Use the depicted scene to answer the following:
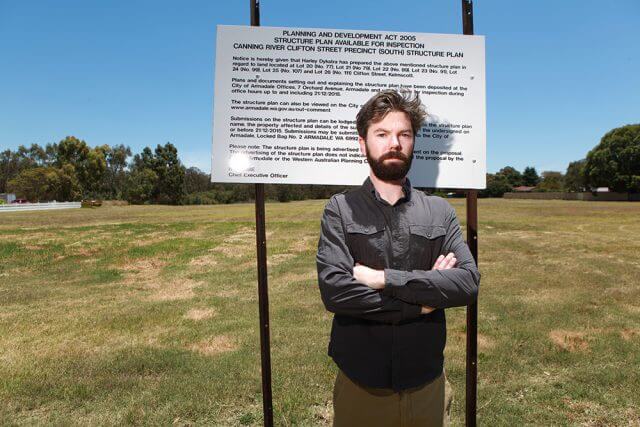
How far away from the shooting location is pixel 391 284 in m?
2.21

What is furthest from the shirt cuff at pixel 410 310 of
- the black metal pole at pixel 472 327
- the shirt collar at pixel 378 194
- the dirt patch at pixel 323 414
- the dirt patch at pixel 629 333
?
the dirt patch at pixel 629 333

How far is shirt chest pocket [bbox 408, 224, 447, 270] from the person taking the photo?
240 cm

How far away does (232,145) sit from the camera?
3.21m

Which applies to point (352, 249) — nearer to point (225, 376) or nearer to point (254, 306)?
point (225, 376)

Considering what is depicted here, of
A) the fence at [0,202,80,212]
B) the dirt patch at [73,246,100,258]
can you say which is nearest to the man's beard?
the dirt patch at [73,246,100,258]

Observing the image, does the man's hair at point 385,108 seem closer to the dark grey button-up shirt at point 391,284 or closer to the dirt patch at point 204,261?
the dark grey button-up shirt at point 391,284

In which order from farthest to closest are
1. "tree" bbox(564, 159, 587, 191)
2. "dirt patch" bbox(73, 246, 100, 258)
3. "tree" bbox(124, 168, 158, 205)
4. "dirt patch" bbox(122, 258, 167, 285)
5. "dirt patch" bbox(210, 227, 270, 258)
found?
"tree" bbox(564, 159, 587, 191) → "tree" bbox(124, 168, 158, 205) → "dirt patch" bbox(210, 227, 270, 258) → "dirt patch" bbox(73, 246, 100, 258) → "dirt patch" bbox(122, 258, 167, 285)

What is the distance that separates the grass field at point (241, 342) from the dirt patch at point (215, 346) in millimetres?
32

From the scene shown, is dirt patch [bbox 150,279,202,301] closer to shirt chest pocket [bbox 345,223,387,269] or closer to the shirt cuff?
shirt chest pocket [bbox 345,223,387,269]

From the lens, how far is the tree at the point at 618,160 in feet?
208

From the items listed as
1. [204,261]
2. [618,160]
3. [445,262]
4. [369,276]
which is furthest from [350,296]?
[618,160]

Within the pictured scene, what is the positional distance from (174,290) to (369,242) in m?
9.61

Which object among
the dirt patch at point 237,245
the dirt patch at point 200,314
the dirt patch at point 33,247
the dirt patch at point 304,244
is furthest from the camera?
the dirt patch at point 304,244

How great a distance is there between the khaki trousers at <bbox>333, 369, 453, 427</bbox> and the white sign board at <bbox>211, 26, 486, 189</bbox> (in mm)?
1536
